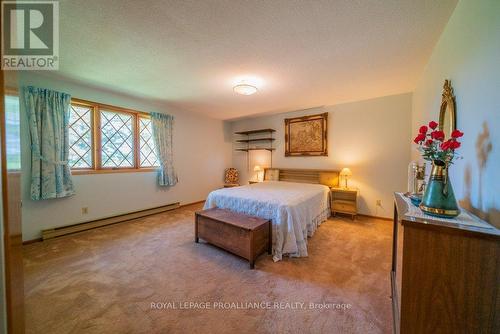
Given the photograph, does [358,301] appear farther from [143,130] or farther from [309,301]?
[143,130]

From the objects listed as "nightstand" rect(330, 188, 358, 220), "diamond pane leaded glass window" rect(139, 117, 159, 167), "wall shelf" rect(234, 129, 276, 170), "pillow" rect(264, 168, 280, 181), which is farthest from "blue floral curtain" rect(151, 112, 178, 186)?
"nightstand" rect(330, 188, 358, 220)

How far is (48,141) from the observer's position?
2.63 meters

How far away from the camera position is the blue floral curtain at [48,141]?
8.27ft

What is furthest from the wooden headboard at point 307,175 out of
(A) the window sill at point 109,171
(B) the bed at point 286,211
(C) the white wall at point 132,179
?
(A) the window sill at point 109,171

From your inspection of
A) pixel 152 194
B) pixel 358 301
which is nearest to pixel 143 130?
pixel 152 194

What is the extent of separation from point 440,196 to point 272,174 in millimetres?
3915

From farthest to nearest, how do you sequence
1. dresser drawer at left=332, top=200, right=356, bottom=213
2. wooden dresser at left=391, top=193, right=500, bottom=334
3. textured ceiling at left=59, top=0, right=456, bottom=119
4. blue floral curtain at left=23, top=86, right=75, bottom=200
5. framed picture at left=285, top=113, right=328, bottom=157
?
1. framed picture at left=285, top=113, right=328, bottom=157
2. dresser drawer at left=332, top=200, right=356, bottom=213
3. blue floral curtain at left=23, top=86, right=75, bottom=200
4. textured ceiling at left=59, top=0, right=456, bottom=119
5. wooden dresser at left=391, top=193, right=500, bottom=334

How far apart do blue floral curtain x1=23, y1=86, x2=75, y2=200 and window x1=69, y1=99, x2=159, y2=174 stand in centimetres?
18

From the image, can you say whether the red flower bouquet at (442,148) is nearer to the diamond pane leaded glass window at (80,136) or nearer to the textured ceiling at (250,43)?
the textured ceiling at (250,43)

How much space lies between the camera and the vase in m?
0.92

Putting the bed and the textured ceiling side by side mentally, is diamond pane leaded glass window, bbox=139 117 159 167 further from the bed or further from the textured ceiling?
the bed

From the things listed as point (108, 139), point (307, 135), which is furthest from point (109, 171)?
point (307, 135)

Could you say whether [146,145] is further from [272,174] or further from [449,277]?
[449,277]

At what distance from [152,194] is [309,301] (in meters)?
3.62
